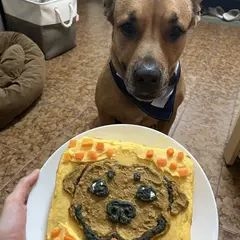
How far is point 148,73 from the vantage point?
3.75ft

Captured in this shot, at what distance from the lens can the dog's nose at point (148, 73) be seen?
1.14m

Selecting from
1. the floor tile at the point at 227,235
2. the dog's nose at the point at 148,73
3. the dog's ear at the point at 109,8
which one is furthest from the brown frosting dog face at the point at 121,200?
the dog's ear at the point at 109,8

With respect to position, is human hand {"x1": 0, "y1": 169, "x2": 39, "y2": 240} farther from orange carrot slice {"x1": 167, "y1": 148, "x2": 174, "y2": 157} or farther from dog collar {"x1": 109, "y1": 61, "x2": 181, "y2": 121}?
dog collar {"x1": 109, "y1": 61, "x2": 181, "y2": 121}

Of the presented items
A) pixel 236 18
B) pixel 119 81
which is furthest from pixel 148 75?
pixel 236 18

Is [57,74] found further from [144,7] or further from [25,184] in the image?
[25,184]

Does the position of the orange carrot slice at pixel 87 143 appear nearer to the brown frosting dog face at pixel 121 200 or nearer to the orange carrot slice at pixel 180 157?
the brown frosting dog face at pixel 121 200

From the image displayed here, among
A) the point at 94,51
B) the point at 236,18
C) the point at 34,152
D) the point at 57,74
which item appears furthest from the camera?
the point at 236,18

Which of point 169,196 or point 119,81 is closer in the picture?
point 169,196

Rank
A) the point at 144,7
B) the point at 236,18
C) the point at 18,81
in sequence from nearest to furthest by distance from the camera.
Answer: the point at 144,7, the point at 18,81, the point at 236,18

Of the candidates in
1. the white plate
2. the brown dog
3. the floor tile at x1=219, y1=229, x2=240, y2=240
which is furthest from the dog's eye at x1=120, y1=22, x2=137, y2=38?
the floor tile at x1=219, y1=229, x2=240, y2=240

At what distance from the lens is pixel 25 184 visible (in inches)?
38.4

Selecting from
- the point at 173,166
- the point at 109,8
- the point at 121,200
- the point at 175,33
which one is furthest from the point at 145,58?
the point at 121,200

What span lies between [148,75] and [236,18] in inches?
73.9

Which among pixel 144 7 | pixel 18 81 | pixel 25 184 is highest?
pixel 144 7
